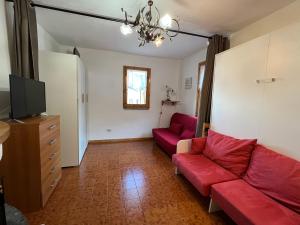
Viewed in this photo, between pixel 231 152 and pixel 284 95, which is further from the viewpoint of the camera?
pixel 231 152

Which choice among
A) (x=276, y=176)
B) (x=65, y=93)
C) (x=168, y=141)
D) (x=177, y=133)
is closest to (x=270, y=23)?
(x=276, y=176)

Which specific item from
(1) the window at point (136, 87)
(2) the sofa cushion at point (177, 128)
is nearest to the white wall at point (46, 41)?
(1) the window at point (136, 87)

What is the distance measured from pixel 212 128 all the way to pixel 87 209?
225 cm

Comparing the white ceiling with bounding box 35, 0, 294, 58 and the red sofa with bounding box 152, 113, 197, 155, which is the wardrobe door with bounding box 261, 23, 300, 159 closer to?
the white ceiling with bounding box 35, 0, 294, 58

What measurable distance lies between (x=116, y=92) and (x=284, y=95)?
3474 millimetres

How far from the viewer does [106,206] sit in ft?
6.13

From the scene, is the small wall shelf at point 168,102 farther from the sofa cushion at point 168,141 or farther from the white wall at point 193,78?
the sofa cushion at point 168,141

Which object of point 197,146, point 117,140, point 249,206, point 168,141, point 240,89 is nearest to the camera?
point 249,206

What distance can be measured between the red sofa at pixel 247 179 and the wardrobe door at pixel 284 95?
0.57ft

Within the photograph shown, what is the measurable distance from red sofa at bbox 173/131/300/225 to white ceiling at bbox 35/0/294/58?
5.62 ft

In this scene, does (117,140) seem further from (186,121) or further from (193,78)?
(193,78)

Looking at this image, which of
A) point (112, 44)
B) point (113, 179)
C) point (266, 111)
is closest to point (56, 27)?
point (112, 44)

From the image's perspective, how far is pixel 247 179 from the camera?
1.82 metres

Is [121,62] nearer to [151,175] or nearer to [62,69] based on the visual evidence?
[62,69]
